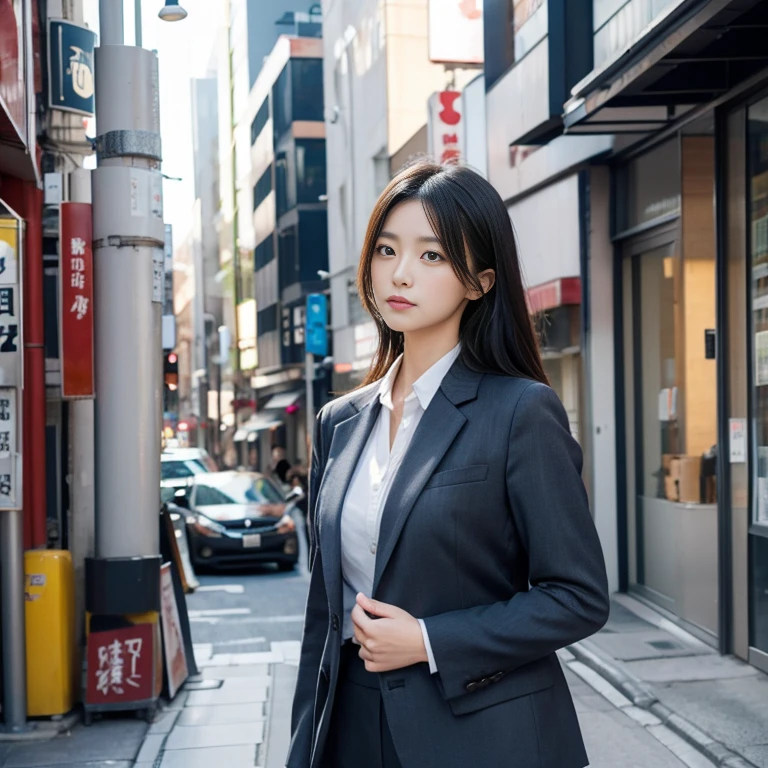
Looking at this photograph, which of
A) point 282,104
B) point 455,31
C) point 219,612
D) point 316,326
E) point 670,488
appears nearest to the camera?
point 670,488

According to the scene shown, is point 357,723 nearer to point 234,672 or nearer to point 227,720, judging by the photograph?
point 227,720

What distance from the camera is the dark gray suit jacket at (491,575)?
2061 mm

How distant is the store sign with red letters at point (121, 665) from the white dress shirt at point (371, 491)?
500 cm

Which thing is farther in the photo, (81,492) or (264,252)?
(264,252)

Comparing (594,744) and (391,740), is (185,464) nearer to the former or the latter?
(594,744)

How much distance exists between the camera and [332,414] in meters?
2.56

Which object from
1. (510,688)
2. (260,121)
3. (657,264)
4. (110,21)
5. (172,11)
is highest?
(260,121)

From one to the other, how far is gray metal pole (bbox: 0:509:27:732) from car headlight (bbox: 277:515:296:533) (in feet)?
32.1

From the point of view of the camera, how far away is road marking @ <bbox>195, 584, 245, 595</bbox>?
47.0 ft

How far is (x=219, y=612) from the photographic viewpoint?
12438mm

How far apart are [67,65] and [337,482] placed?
570 cm

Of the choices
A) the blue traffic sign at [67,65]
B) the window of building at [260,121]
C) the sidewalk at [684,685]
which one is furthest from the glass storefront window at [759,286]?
the window of building at [260,121]

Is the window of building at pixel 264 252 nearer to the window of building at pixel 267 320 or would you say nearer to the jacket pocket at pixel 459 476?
the window of building at pixel 267 320

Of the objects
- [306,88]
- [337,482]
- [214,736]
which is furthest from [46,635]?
[306,88]
